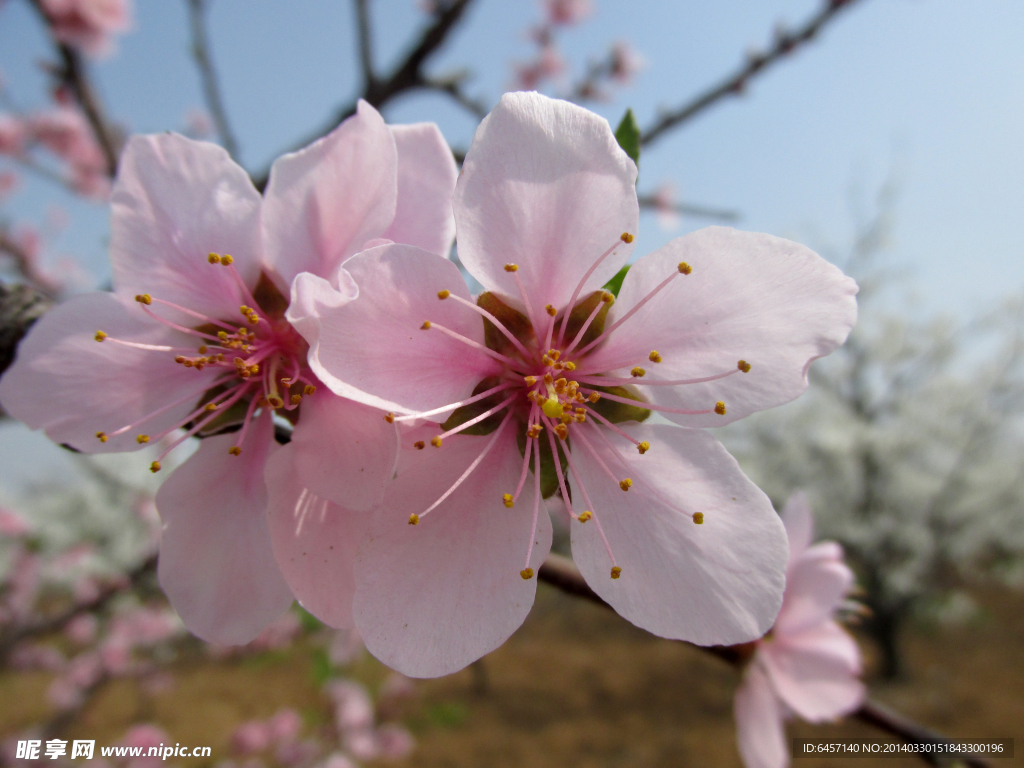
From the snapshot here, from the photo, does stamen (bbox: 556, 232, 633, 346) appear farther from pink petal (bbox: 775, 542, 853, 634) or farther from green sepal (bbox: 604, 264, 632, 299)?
pink petal (bbox: 775, 542, 853, 634)

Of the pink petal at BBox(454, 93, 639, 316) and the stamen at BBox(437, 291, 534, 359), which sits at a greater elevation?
the pink petal at BBox(454, 93, 639, 316)

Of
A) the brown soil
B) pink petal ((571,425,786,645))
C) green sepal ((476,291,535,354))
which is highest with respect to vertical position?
green sepal ((476,291,535,354))

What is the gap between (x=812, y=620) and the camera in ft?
2.92

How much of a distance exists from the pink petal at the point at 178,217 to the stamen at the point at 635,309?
34cm

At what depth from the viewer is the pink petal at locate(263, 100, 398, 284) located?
1.60 ft

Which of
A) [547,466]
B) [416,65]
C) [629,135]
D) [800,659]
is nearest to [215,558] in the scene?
[547,466]

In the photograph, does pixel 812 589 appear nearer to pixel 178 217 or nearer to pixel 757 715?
pixel 757 715

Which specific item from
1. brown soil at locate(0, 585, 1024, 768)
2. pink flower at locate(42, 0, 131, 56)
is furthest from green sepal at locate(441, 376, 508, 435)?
brown soil at locate(0, 585, 1024, 768)

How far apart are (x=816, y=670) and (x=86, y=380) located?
1081 millimetres

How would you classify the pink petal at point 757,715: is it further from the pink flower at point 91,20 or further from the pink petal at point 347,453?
the pink flower at point 91,20

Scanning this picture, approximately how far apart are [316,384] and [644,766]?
22.4ft

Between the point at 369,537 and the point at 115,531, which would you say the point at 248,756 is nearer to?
the point at 369,537

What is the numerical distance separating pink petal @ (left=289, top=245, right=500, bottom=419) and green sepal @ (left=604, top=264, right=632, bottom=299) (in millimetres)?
126

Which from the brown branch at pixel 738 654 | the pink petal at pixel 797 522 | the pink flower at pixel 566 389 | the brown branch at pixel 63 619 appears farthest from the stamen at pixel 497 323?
the brown branch at pixel 63 619
